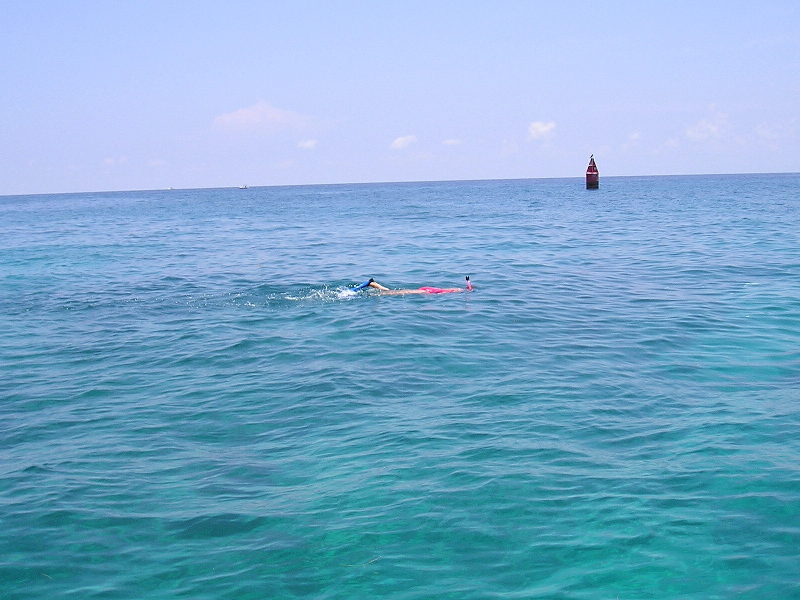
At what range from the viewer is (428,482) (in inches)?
383

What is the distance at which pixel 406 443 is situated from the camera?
36.2 ft

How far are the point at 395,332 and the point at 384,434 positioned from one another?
7401 millimetres

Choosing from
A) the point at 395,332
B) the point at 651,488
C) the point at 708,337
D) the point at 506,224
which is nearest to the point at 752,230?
the point at 506,224

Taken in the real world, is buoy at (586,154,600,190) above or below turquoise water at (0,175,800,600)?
above

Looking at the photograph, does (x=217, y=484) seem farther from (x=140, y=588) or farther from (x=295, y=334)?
(x=295, y=334)

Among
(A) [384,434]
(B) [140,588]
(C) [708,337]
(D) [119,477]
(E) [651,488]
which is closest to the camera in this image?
(B) [140,588]

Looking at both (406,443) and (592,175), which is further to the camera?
(592,175)

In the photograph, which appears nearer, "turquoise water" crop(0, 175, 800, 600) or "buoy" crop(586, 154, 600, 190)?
"turquoise water" crop(0, 175, 800, 600)

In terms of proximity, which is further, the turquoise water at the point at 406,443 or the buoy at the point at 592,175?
the buoy at the point at 592,175

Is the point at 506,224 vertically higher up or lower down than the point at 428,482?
higher up

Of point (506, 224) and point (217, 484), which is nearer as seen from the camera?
point (217, 484)

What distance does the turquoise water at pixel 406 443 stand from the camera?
7.82 m

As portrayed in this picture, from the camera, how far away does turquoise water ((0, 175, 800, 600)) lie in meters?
7.82

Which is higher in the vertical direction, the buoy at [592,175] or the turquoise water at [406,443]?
the buoy at [592,175]
